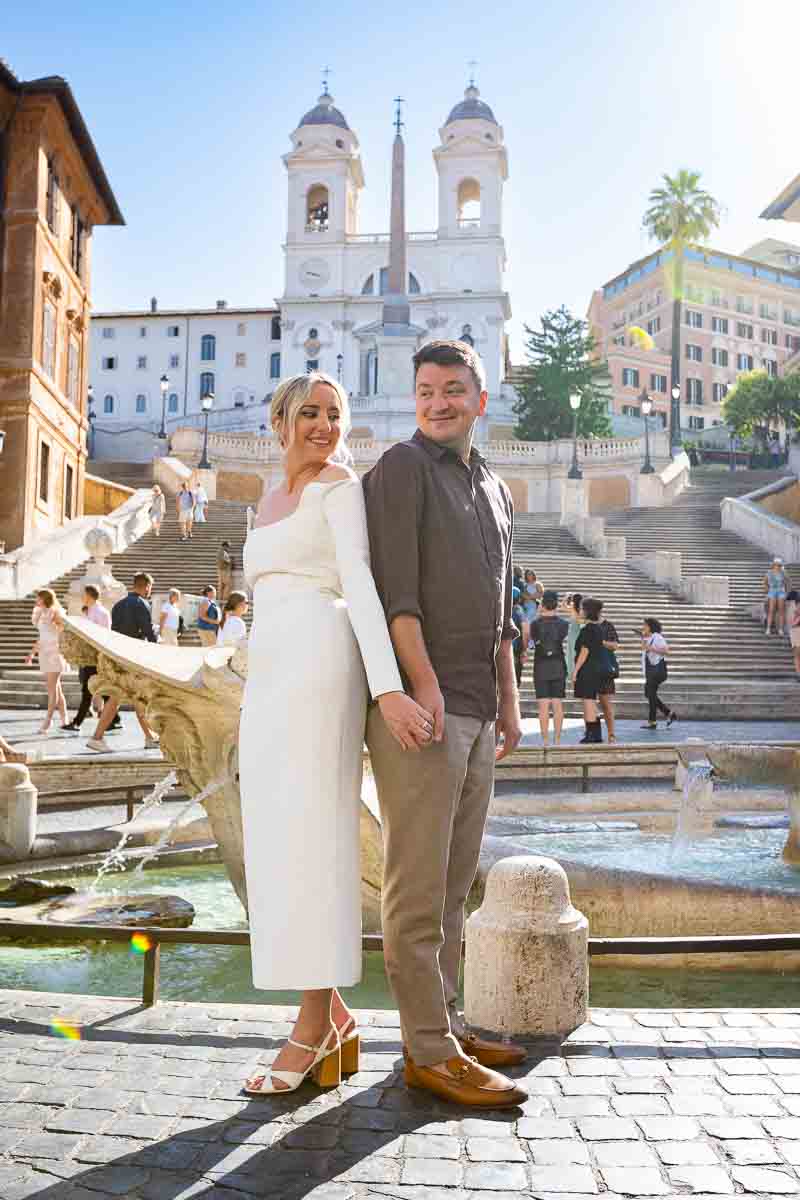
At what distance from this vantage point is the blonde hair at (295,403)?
3279 mm

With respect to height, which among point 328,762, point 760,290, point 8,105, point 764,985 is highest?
point 760,290

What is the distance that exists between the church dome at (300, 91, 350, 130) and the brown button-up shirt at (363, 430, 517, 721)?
254 feet

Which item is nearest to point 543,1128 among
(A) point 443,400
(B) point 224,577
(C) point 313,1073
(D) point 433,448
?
(C) point 313,1073

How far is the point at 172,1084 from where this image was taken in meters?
3.21

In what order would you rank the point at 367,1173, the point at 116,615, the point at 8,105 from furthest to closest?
the point at 8,105, the point at 116,615, the point at 367,1173

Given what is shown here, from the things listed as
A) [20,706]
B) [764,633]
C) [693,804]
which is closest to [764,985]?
[693,804]

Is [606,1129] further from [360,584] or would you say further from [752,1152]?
[360,584]

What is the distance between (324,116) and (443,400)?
3082 inches

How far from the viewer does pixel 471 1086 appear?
9.91ft

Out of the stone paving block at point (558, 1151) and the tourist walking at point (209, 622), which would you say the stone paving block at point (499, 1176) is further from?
the tourist walking at point (209, 622)

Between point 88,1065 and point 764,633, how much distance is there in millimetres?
19021

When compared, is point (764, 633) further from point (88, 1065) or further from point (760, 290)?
point (760, 290)

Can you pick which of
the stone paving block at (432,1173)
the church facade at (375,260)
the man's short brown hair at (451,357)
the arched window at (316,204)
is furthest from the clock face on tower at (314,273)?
the stone paving block at (432,1173)

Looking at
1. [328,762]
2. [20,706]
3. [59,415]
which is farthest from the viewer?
[59,415]
